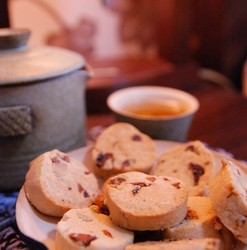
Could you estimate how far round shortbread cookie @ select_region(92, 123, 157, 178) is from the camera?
68 cm

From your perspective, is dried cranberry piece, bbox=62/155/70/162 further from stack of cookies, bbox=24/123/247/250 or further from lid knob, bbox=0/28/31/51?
lid knob, bbox=0/28/31/51

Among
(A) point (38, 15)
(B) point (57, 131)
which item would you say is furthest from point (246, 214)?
(A) point (38, 15)

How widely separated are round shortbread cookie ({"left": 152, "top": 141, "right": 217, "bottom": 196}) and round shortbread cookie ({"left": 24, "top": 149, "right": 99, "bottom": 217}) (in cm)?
14

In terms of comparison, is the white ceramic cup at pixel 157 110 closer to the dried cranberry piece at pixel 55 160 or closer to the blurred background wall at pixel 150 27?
the dried cranberry piece at pixel 55 160

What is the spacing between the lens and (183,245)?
18.5 inches

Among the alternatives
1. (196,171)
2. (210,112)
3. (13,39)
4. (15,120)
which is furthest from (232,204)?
(210,112)

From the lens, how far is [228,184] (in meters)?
0.51

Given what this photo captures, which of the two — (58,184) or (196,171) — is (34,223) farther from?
(196,171)

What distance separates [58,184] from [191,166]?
0.80 ft

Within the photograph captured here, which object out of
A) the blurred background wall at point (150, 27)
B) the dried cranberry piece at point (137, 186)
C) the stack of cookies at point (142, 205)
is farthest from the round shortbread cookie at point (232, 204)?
the blurred background wall at point (150, 27)

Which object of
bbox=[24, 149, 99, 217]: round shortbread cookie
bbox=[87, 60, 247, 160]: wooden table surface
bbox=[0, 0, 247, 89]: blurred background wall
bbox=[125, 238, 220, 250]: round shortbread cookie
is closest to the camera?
bbox=[125, 238, 220, 250]: round shortbread cookie

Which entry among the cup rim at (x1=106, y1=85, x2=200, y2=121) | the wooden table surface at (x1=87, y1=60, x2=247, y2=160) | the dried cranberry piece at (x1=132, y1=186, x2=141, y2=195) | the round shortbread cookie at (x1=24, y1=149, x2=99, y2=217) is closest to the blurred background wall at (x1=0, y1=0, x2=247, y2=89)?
the wooden table surface at (x1=87, y1=60, x2=247, y2=160)

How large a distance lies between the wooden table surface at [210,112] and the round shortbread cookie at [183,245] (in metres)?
0.46

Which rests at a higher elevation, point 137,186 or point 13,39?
point 13,39
